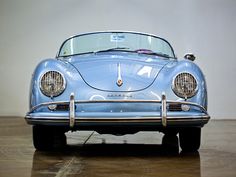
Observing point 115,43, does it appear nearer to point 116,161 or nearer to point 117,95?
point 117,95

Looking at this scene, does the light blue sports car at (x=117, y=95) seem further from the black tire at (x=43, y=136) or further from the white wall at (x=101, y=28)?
the white wall at (x=101, y=28)

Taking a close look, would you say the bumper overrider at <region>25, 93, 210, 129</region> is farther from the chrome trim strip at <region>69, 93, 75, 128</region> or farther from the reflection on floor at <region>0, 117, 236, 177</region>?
the reflection on floor at <region>0, 117, 236, 177</region>

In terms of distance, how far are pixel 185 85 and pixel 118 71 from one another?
53 cm

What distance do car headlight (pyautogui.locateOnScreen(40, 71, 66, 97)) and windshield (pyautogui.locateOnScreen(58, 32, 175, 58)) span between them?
100 centimetres

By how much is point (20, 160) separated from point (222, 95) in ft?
24.0

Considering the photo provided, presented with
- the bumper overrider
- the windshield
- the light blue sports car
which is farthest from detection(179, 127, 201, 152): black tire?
the windshield

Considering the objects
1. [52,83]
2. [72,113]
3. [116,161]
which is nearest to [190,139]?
[116,161]

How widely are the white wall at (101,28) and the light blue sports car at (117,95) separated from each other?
652 cm

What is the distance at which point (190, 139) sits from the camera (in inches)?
157

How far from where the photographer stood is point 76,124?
3314 mm

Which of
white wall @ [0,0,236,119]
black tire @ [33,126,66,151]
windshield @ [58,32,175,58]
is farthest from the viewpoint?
white wall @ [0,0,236,119]

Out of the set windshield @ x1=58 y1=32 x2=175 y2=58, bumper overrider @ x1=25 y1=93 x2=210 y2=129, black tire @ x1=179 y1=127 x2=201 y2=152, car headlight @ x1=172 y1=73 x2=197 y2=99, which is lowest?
black tire @ x1=179 y1=127 x2=201 y2=152

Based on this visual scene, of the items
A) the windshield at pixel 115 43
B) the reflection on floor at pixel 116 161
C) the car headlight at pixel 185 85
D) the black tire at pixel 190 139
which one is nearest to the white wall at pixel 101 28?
the windshield at pixel 115 43

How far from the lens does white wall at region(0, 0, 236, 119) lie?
33.4 ft
